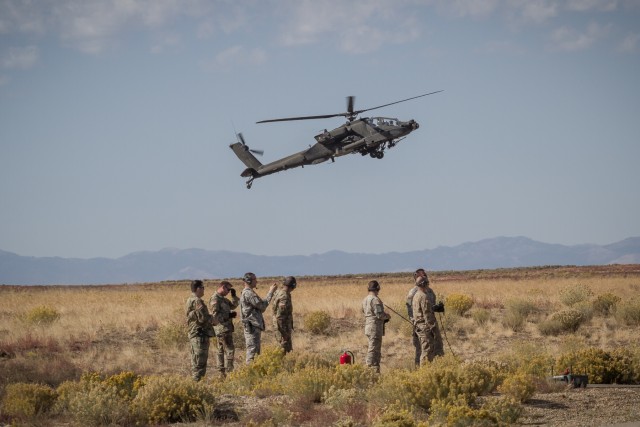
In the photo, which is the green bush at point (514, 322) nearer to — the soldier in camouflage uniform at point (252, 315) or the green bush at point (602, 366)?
the green bush at point (602, 366)

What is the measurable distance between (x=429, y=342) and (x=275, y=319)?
306 cm

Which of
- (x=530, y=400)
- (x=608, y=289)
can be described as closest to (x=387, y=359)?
(x=530, y=400)

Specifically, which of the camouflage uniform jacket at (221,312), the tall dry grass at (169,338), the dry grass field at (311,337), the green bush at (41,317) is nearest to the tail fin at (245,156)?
the dry grass field at (311,337)

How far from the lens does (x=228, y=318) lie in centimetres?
1526

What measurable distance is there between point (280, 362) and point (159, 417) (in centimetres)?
375

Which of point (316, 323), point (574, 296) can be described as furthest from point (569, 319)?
point (316, 323)

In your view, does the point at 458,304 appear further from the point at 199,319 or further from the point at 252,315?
the point at 199,319

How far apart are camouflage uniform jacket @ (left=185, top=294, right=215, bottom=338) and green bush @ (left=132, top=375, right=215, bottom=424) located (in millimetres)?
2597

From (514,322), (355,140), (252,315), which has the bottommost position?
(514,322)

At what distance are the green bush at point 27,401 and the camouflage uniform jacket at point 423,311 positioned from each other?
6363mm

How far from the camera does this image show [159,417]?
11.1 metres

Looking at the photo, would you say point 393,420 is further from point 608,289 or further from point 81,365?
point 608,289

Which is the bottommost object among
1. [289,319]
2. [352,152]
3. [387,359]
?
[387,359]

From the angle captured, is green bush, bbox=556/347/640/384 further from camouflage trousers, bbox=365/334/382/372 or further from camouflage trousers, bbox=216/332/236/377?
camouflage trousers, bbox=216/332/236/377
